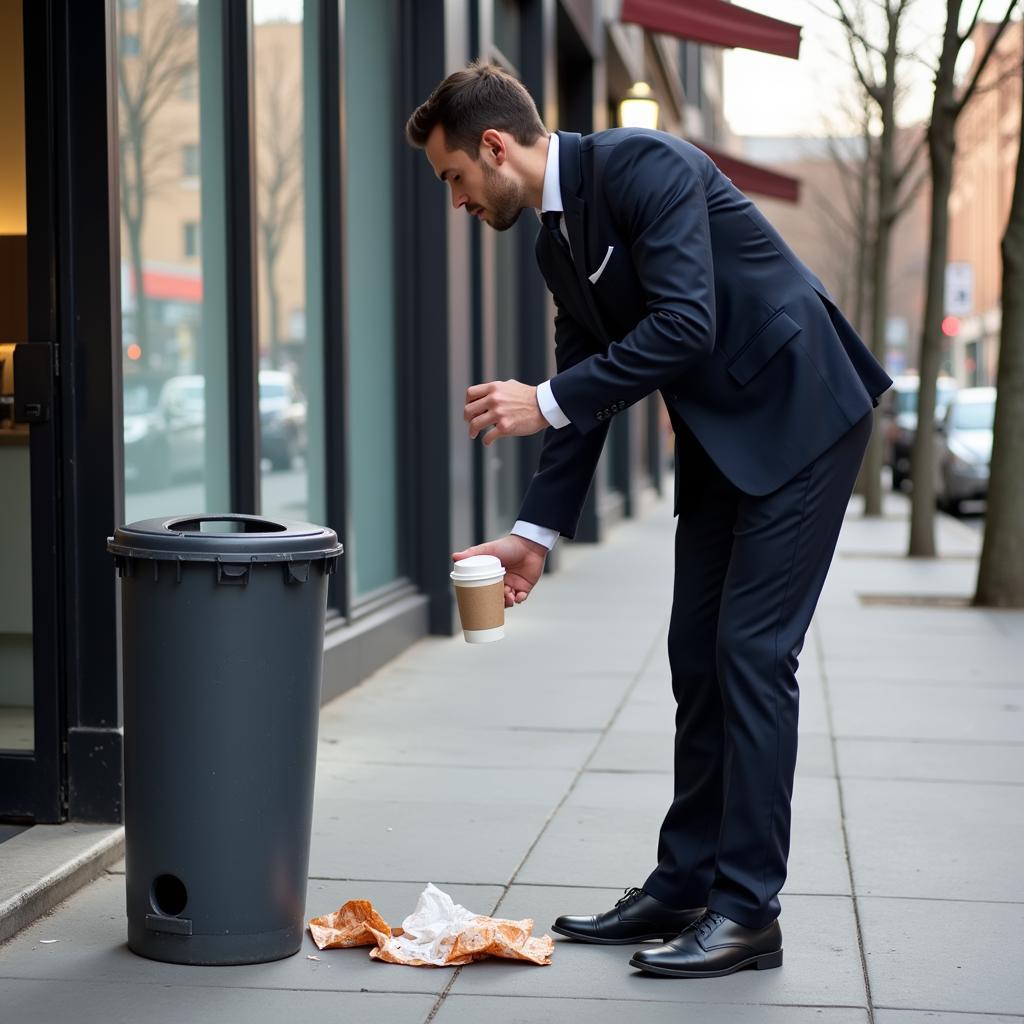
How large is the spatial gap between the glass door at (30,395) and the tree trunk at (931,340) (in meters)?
10.3

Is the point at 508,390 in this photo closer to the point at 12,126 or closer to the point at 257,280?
the point at 12,126

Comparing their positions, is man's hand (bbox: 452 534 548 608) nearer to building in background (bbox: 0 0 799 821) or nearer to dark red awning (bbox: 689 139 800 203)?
building in background (bbox: 0 0 799 821)

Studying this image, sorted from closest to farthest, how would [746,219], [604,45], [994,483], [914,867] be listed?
[746,219] < [914,867] < [994,483] < [604,45]

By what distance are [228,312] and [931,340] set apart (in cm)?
915

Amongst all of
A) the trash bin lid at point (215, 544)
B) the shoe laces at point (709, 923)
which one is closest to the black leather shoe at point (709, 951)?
the shoe laces at point (709, 923)

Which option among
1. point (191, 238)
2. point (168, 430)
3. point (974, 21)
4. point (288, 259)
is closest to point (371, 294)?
point (288, 259)

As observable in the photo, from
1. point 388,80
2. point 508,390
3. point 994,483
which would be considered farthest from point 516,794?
point 994,483

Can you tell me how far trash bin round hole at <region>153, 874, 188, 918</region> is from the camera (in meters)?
3.83

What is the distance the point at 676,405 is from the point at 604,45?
47.0ft

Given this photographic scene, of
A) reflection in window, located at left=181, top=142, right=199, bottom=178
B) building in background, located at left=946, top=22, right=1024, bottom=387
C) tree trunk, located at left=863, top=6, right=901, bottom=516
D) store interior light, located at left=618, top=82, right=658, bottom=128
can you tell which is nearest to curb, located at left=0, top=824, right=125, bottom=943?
reflection in window, located at left=181, top=142, right=199, bottom=178

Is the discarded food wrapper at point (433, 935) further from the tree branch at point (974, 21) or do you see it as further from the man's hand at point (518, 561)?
the tree branch at point (974, 21)

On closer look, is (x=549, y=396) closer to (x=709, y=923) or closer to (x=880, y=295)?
(x=709, y=923)

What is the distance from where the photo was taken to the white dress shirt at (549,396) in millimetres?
3500

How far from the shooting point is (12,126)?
5051 millimetres
